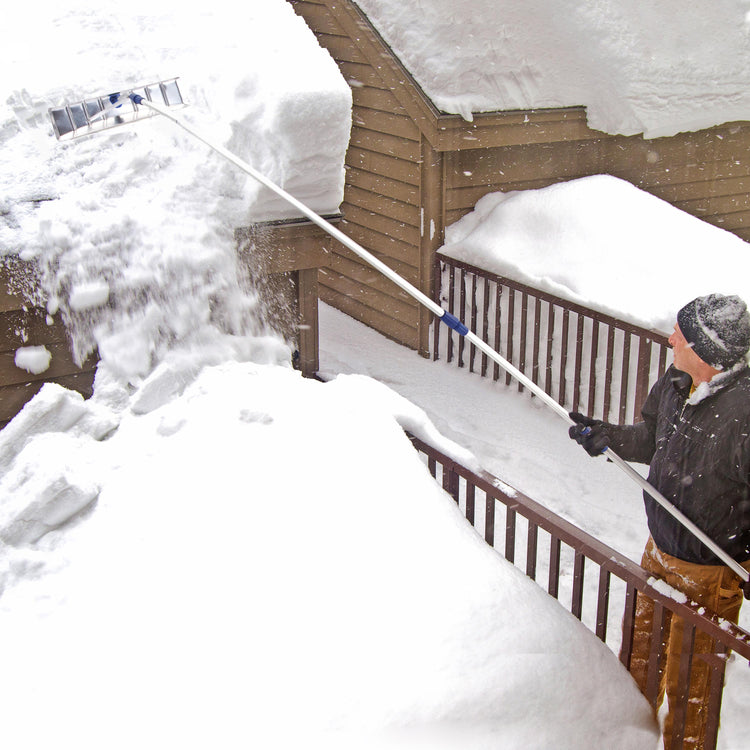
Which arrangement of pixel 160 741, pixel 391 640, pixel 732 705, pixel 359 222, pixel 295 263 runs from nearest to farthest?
pixel 160 741 → pixel 391 640 → pixel 732 705 → pixel 295 263 → pixel 359 222

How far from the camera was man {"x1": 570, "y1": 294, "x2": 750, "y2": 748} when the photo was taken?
282cm

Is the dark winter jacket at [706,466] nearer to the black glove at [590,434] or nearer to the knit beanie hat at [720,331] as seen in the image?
the knit beanie hat at [720,331]

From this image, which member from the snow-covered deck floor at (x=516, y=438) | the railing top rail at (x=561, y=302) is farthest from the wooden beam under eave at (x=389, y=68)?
the snow-covered deck floor at (x=516, y=438)

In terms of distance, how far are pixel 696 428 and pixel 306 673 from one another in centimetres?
154

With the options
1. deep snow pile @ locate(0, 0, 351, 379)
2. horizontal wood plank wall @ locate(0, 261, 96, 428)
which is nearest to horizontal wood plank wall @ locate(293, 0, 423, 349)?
deep snow pile @ locate(0, 0, 351, 379)

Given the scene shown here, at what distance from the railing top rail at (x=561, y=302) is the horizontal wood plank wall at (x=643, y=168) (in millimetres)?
453

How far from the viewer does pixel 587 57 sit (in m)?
6.86

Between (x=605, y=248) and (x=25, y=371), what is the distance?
3.98 meters

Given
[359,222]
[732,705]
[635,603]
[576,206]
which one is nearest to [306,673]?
[635,603]

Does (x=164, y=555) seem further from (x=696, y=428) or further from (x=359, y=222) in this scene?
(x=359, y=222)

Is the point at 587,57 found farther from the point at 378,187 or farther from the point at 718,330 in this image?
the point at 718,330

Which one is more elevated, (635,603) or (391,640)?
(391,640)

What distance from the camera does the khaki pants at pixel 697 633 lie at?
289 cm

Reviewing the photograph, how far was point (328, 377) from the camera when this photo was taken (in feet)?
15.9
